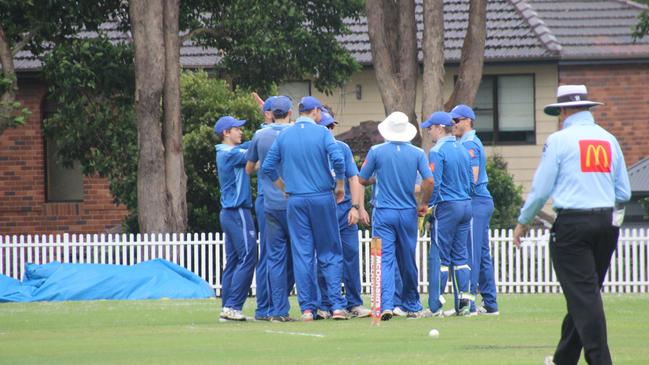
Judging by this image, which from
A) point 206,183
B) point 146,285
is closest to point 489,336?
point 146,285

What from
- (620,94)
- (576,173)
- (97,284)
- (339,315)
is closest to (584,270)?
(576,173)

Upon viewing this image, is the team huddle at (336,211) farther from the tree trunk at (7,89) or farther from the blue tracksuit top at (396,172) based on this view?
the tree trunk at (7,89)

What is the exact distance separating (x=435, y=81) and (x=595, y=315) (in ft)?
47.8

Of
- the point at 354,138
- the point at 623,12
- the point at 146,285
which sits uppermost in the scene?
the point at 623,12

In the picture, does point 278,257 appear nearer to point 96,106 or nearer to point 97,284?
point 97,284

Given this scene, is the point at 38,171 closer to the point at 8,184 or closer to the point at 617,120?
the point at 8,184

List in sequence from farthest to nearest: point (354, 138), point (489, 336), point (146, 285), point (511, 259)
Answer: point (354, 138) → point (511, 259) → point (146, 285) → point (489, 336)

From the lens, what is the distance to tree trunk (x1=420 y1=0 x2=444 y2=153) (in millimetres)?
23172

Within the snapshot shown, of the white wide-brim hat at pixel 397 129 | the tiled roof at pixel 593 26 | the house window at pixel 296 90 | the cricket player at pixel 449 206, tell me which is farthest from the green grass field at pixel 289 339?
the house window at pixel 296 90

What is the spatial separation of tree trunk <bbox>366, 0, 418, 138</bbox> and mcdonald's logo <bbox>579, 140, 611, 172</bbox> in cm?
1431

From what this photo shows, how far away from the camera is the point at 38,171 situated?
30484mm

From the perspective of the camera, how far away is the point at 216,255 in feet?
72.8

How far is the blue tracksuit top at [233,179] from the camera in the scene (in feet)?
46.6

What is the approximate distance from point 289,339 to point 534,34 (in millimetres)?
19012
